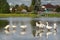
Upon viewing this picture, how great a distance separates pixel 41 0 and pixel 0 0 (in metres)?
9.99

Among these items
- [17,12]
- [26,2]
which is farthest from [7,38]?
[26,2]

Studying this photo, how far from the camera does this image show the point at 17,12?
105 feet

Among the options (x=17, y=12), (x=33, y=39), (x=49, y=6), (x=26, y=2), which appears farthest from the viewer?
(x=26, y=2)

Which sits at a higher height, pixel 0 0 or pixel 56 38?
pixel 56 38

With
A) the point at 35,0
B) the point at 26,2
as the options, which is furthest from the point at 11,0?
the point at 35,0

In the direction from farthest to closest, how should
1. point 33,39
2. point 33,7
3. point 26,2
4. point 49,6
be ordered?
point 26,2, point 49,6, point 33,7, point 33,39

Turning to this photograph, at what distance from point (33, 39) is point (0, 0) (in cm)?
2065

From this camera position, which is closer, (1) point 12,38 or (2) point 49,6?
(1) point 12,38

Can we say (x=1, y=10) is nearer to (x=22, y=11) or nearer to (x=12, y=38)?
(x=22, y=11)

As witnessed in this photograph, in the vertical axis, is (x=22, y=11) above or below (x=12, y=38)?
below

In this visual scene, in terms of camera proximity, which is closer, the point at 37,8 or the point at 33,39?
the point at 33,39

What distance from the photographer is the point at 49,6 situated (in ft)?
123

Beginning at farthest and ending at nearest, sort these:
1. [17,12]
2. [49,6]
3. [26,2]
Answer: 1. [26,2]
2. [49,6]
3. [17,12]

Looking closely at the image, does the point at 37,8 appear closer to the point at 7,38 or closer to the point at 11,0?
the point at 11,0
